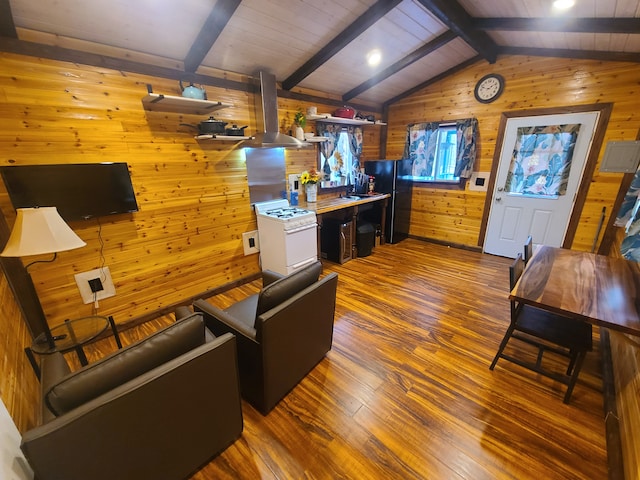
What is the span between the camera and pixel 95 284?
7.72ft

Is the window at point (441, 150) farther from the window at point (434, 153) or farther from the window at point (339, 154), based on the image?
the window at point (339, 154)

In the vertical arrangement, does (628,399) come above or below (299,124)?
below

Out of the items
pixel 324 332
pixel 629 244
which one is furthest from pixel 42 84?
pixel 629 244

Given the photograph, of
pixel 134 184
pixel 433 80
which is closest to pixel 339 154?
pixel 433 80

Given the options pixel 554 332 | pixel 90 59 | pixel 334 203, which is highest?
pixel 90 59

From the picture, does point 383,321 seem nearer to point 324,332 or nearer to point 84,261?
point 324,332

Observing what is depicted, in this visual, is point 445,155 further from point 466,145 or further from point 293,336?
point 293,336

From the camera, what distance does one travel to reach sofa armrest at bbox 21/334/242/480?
33.7 inches

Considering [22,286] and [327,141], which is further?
[327,141]

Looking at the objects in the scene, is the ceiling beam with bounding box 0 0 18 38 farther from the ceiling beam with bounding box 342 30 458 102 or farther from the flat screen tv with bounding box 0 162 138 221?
the ceiling beam with bounding box 342 30 458 102

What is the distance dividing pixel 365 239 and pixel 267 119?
2.21m

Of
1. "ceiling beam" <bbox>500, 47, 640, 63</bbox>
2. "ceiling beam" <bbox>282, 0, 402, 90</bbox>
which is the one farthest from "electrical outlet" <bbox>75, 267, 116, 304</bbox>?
"ceiling beam" <bbox>500, 47, 640, 63</bbox>

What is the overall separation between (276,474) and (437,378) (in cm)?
126

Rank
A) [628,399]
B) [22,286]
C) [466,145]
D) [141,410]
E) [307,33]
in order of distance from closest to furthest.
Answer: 1. [141,410]
2. [628,399]
3. [22,286]
4. [307,33]
5. [466,145]
